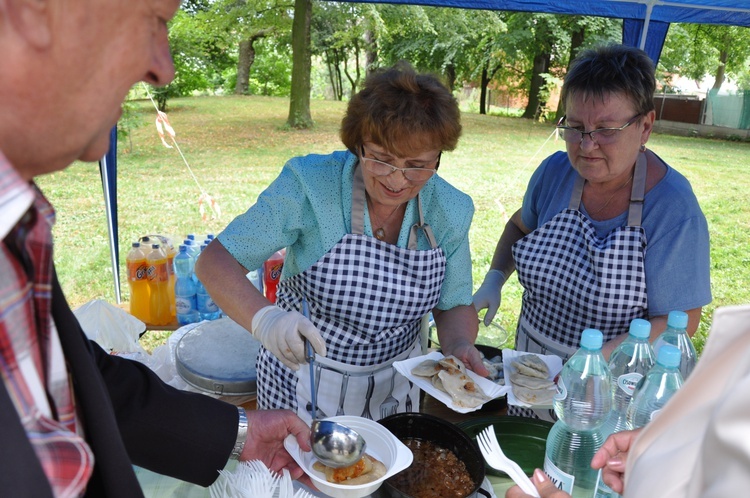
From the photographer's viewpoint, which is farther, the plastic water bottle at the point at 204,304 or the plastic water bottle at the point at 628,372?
the plastic water bottle at the point at 204,304

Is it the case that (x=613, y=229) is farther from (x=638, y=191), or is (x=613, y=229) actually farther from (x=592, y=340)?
(x=592, y=340)

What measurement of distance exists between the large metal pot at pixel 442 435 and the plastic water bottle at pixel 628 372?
0.99 ft

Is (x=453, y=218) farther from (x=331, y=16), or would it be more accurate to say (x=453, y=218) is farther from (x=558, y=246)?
(x=331, y=16)

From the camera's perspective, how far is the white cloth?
0.54 m

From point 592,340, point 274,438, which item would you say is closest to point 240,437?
point 274,438

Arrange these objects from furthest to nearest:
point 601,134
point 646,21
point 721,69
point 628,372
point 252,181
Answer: point 721,69 → point 252,181 → point 646,21 → point 601,134 → point 628,372

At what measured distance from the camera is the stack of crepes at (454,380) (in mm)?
1827

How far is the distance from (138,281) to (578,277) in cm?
222

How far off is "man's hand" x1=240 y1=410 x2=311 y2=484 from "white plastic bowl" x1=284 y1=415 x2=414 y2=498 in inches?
1.1

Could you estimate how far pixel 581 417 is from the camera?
1511 mm

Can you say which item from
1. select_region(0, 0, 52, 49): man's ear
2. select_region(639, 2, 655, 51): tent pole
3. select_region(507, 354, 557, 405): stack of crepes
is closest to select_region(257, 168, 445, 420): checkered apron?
select_region(507, 354, 557, 405): stack of crepes

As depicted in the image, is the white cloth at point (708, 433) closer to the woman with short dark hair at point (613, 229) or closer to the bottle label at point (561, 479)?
the bottle label at point (561, 479)

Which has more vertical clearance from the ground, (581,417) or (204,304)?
(581,417)

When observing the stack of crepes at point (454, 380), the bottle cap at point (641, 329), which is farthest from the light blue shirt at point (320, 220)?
the bottle cap at point (641, 329)
